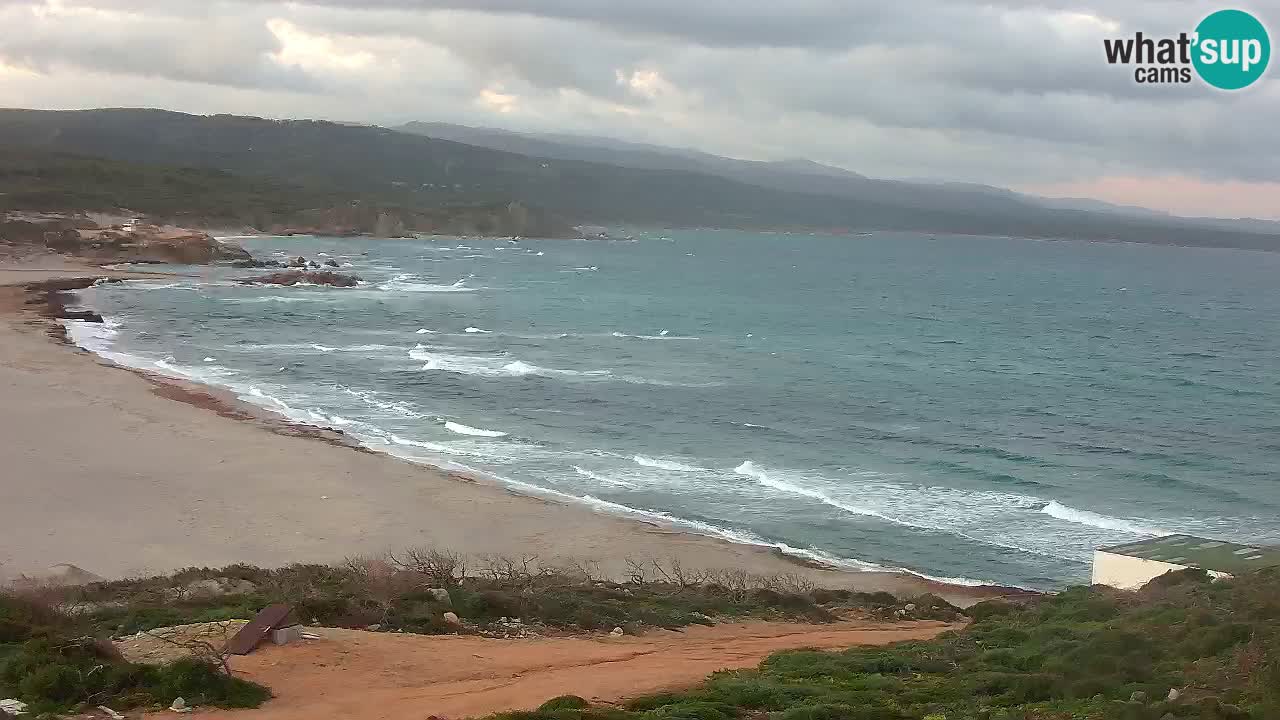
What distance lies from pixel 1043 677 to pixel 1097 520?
62.1 ft

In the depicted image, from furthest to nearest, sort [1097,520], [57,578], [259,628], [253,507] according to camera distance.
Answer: [1097,520], [253,507], [57,578], [259,628]

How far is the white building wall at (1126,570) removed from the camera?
1948 cm

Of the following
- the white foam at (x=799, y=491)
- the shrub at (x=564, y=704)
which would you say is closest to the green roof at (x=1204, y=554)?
the white foam at (x=799, y=491)

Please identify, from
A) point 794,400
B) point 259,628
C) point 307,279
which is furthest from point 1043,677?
point 307,279

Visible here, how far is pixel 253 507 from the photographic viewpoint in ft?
86.6

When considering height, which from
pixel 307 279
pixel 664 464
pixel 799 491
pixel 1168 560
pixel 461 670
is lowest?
pixel 799 491

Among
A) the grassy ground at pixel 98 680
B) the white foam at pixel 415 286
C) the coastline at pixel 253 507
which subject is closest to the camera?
the grassy ground at pixel 98 680

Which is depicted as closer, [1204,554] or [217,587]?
[217,587]

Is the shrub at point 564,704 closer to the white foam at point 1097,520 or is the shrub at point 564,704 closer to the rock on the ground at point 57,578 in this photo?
the rock on the ground at point 57,578

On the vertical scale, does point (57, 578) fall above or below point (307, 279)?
below

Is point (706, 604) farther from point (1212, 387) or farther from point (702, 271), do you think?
point (702, 271)

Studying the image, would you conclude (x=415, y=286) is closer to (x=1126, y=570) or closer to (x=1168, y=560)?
(x=1126, y=570)

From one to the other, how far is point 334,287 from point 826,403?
164ft

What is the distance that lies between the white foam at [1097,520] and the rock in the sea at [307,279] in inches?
2540
